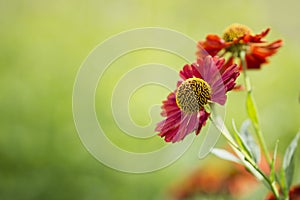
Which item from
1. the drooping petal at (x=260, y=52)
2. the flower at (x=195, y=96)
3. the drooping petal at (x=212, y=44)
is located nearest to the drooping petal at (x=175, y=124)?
the flower at (x=195, y=96)

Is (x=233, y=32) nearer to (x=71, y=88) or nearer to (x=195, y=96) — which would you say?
(x=195, y=96)

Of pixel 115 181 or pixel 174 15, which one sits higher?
pixel 174 15

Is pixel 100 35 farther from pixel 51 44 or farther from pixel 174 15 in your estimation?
pixel 174 15

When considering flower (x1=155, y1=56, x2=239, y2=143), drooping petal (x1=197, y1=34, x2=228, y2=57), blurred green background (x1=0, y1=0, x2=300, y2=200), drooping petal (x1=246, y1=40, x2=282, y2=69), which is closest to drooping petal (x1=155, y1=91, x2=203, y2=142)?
flower (x1=155, y1=56, x2=239, y2=143)

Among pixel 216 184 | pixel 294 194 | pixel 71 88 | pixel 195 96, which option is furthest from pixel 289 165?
pixel 71 88

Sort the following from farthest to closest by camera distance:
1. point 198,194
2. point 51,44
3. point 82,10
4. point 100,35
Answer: point 82,10 < point 100,35 < point 51,44 < point 198,194

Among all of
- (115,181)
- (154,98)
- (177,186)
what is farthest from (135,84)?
(177,186)

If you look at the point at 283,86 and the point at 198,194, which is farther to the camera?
the point at 283,86
